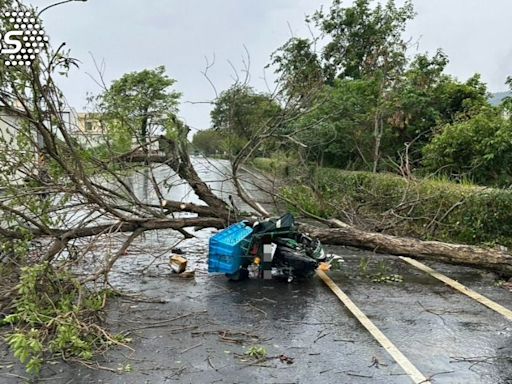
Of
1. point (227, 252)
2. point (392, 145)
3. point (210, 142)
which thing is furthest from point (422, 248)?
point (392, 145)

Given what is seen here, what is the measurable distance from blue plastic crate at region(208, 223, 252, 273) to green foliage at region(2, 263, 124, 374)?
1872mm

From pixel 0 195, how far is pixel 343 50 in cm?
2056

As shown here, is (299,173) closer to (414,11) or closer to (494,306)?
(494,306)

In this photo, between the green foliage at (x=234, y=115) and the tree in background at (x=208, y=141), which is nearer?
the green foliage at (x=234, y=115)

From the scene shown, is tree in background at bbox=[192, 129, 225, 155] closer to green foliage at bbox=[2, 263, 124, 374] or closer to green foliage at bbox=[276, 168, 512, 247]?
green foliage at bbox=[276, 168, 512, 247]

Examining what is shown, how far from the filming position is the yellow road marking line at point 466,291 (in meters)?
5.64

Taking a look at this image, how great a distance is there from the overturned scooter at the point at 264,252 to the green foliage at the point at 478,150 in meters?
6.15

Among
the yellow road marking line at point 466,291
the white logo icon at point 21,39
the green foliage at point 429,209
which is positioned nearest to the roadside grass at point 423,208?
the green foliage at point 429,209

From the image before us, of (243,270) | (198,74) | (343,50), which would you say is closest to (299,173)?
(198,74)

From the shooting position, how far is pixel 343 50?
24.0m

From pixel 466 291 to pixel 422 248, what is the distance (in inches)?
35.7

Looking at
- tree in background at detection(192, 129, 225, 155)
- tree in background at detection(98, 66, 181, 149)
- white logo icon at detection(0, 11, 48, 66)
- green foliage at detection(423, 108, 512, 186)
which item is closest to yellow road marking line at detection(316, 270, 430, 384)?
tree in background at detection(192, 129, 225, 155)

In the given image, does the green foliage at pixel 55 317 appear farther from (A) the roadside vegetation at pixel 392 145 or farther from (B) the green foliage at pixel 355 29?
(B) the green foliage at pixel 355 29

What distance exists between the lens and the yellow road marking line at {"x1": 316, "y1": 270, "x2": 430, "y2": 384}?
398 centimetres
